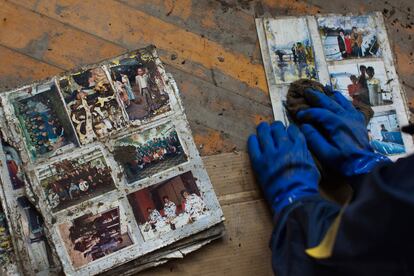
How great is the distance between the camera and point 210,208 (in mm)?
947

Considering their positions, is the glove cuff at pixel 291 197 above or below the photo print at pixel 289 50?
below

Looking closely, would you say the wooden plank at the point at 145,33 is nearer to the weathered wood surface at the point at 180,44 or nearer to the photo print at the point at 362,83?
the weathered wood surface at the point at 180,44

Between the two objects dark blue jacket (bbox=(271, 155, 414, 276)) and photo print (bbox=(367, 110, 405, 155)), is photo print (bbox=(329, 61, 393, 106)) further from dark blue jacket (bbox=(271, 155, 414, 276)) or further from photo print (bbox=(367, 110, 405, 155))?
dark blue jacket (bbox=(271, 155, 414, 276))

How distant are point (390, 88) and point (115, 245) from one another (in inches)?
28.3

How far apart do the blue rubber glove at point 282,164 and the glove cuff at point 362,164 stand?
0.22 feet

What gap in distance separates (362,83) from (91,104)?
0.62 metres

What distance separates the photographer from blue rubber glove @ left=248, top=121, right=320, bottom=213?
928 millimetres

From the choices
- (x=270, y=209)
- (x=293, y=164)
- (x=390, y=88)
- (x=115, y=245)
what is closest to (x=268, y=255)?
(x=270, y=209)

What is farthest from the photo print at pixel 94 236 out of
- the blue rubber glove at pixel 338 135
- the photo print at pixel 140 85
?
the blue rubber glove at pixel 338 135

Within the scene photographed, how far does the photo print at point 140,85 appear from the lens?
3.17 ft

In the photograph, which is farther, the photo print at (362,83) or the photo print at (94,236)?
the photo print at (362,83)

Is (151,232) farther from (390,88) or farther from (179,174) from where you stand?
(390,88)

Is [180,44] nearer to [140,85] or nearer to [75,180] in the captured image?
[140,85]

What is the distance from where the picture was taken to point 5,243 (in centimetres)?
89
